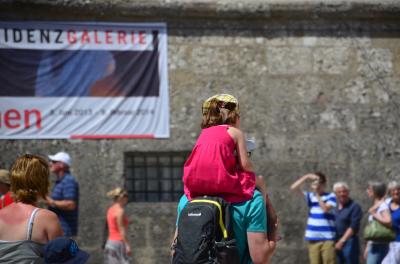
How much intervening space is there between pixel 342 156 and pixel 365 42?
1700 mm

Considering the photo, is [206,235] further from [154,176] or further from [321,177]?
[154,176]

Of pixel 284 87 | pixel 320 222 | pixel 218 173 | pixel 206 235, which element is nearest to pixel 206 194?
pixel 218 173

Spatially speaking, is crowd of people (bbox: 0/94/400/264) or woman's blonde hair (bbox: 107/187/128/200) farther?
woman's blonde hair (bbox: 107/187/128/200)

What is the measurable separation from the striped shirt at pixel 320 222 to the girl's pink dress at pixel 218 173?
554cm

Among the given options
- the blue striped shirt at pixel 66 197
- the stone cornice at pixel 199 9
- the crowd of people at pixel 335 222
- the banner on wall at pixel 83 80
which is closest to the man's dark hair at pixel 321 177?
the crowd of people at pixel 335 222

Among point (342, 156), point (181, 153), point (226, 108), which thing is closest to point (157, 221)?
point (181, 153)

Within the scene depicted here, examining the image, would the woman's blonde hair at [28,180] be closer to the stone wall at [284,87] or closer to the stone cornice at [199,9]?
→ the stone wall at [284,87]

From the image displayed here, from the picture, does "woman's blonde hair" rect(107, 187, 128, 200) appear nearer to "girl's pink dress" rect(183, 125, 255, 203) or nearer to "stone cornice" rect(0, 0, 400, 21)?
"stone cornice" rect(0, 0, 400, 21)

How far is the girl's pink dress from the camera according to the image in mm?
4945

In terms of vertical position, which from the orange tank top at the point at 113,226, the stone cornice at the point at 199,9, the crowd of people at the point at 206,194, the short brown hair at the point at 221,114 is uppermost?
the stone cornice at the point at 199,9

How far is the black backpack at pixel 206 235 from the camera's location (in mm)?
4781

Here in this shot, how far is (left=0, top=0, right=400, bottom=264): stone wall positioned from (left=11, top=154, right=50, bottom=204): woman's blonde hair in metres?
6.36

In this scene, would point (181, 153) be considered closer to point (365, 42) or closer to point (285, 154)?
point (285, 154)

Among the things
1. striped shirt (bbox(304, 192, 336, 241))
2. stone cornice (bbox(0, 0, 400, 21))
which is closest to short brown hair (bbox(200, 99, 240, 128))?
striped shirt (bbox(304, 192, 336, 241))
